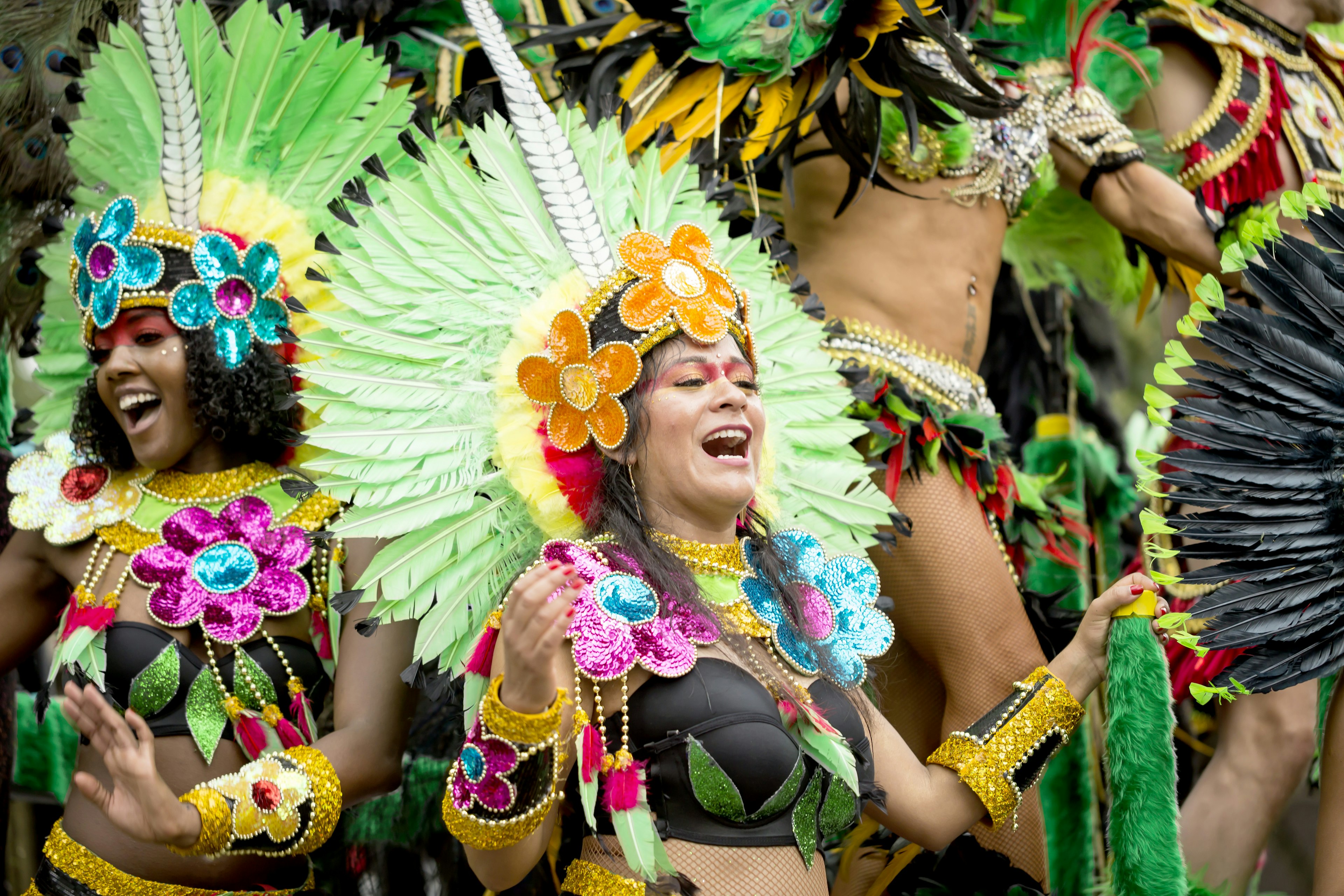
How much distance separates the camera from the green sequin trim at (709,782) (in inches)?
91.5

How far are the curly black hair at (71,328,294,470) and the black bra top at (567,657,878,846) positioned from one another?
45.5 inches

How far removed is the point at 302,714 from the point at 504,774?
3.38 feet

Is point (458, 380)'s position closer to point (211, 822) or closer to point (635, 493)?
point (635, 493)

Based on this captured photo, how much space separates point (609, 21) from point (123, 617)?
1917 mm

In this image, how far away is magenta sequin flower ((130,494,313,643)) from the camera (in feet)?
9.78

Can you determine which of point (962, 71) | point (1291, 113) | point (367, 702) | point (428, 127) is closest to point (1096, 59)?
point (1291, 113)

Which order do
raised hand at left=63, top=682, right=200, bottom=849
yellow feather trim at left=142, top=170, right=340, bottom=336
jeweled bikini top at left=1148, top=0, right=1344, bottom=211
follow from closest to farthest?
raised hand at left=63, top=682, right=200, bottom=849, yellow feather trim at left=142, top=170, right=340, bottom=336, jeweled bikini top at left=1148, top=0, right=1344, bottom=211

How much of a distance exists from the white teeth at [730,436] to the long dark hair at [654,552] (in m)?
0.12

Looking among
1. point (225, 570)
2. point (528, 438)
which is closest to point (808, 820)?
point (528, 438)

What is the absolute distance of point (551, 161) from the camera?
285cm

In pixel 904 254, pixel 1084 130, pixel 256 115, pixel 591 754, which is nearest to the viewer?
pixel 591 754

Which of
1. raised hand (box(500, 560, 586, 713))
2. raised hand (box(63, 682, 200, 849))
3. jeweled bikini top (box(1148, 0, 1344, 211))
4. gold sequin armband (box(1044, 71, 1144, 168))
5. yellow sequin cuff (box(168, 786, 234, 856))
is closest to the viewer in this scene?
raised hand (box(500, 560, 586, 713))

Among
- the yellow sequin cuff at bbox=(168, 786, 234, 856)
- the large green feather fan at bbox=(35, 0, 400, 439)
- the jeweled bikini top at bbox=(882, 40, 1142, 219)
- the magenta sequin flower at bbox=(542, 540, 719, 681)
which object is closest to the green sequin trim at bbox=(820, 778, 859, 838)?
the magenta sequin flower at bbox=(542, 540, 719, 681)

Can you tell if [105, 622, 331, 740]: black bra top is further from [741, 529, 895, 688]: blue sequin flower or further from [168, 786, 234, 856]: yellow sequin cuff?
[741, 529, 895, 688]: blue sequin flower
